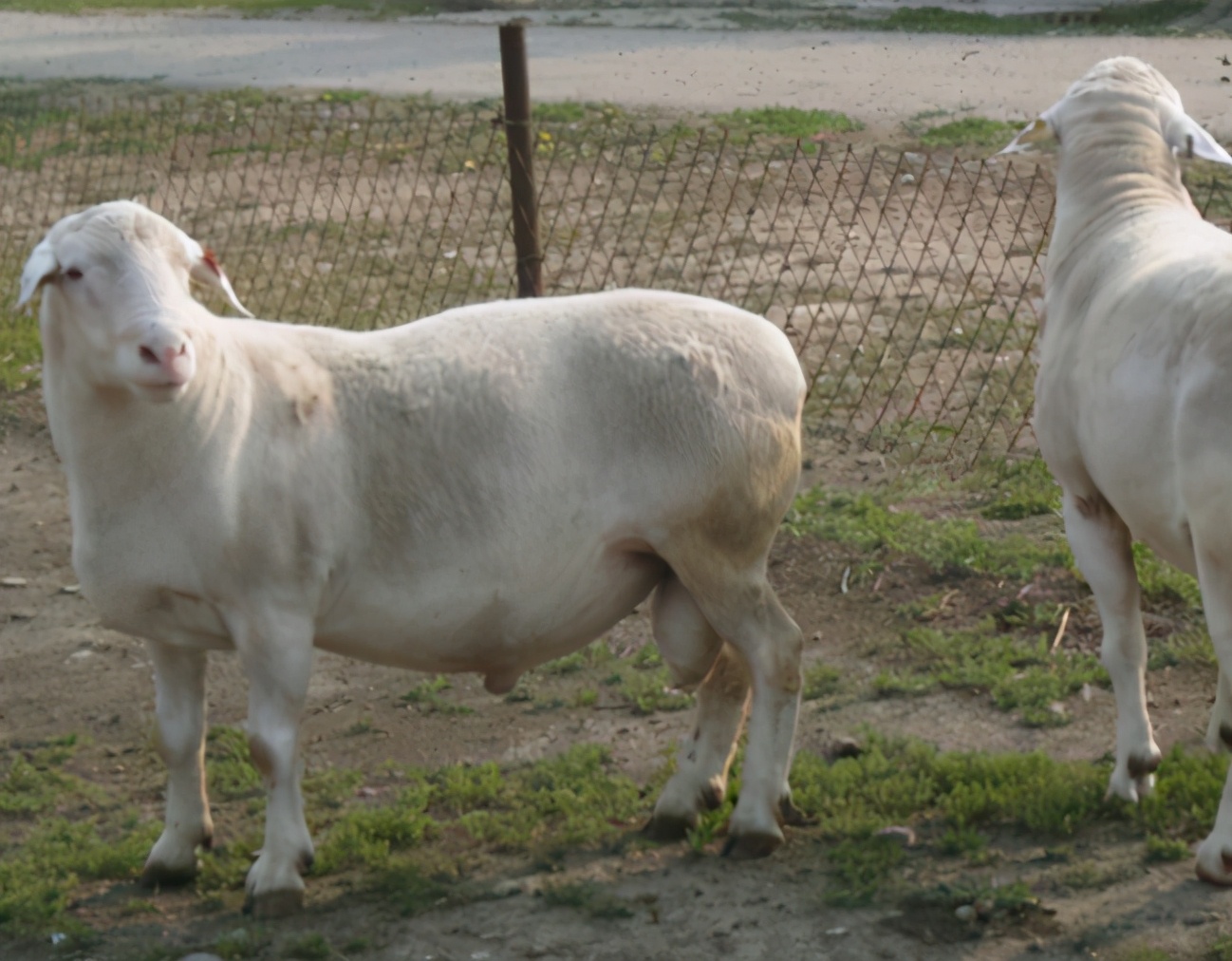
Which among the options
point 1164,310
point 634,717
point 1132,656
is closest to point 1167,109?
point 1164,310

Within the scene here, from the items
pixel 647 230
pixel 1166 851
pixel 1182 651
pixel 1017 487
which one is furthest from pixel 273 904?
pixel 647 230

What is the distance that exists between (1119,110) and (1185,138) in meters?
0.19

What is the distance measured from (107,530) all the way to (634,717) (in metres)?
1.73

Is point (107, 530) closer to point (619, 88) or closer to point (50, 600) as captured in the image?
point (50, 600)

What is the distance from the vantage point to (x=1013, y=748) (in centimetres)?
432

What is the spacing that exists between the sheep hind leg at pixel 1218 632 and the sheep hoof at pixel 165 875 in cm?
231

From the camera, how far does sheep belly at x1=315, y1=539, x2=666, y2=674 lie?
12.2ft

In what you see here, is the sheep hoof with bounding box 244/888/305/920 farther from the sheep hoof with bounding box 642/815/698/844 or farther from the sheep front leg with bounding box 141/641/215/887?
the sheep hoof with bounding box 642/815/698/844

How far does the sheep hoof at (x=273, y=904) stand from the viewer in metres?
3.65

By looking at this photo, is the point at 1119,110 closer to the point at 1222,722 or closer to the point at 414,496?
the point at 1222,722

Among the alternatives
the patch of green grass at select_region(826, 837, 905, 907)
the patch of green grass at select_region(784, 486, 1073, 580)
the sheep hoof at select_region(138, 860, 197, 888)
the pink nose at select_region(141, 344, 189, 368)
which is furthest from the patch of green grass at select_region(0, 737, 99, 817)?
the patch of green grass at select_region(784, 486, 1073, 580)

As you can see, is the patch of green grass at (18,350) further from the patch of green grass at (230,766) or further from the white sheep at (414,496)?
the white sheep at (414,496)

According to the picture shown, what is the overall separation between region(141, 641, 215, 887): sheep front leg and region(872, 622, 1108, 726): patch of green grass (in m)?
1.93

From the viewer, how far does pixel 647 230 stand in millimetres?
8523
